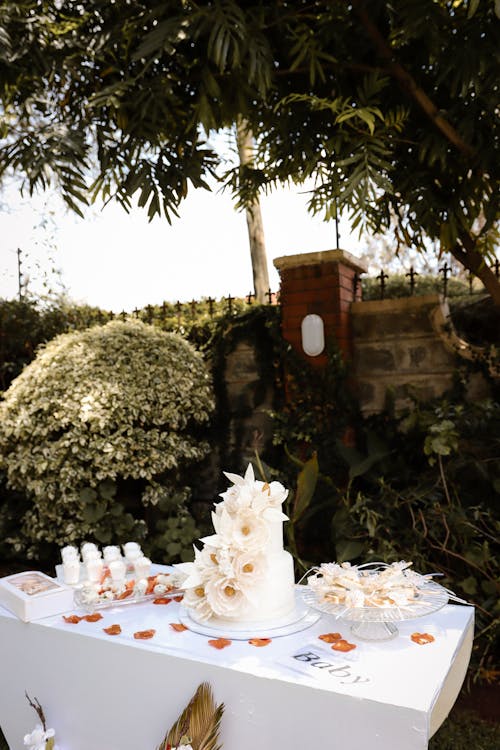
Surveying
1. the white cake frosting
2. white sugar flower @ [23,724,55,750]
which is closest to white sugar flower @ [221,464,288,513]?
the white cake frosting

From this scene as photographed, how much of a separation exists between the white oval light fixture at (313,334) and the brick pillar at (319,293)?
0.21 ft

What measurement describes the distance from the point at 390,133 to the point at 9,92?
226 centimetres

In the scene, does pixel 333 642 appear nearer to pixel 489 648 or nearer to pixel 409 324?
pixel 489 648

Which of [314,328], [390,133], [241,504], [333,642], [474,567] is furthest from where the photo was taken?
[314,328]

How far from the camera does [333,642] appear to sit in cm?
171

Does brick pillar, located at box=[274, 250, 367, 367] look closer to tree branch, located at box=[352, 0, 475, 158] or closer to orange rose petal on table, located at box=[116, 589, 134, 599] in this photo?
tree branch, located at box=[352, 0, 475, 158]

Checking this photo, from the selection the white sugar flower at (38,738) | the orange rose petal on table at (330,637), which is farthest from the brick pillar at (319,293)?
the white sugar flower at (38,738)

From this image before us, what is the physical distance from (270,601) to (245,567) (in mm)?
140

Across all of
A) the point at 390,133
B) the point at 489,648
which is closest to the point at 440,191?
the point at 390,133

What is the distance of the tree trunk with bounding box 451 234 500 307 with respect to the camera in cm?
388

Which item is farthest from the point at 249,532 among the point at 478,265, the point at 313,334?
the point at 478,265

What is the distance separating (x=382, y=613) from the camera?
1.67 meters

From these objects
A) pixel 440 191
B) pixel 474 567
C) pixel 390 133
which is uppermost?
pixel 390 133

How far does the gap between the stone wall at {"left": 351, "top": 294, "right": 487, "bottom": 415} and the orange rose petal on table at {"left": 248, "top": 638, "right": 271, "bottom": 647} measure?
2.76 meters
